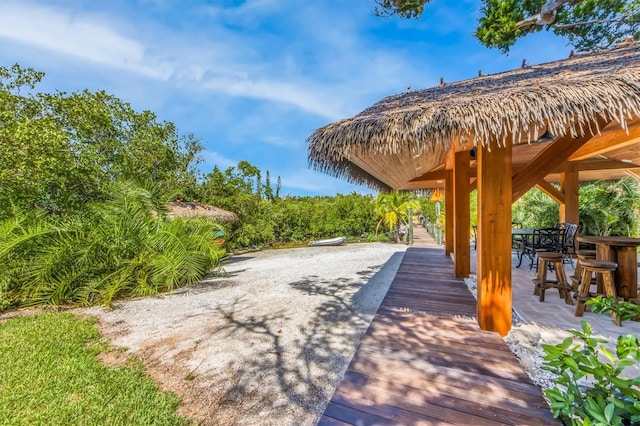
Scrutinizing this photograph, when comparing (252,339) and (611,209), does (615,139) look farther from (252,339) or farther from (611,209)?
(611,209)

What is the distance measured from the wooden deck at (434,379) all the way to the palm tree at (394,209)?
10.4 m

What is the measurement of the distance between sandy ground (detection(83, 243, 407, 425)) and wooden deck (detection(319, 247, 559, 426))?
1.31ft

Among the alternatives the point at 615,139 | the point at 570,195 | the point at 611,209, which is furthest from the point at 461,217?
the point at 611,209

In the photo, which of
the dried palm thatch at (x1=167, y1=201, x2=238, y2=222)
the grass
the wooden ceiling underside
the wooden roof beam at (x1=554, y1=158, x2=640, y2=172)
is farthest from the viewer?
the dried palm thatch at (x1=167, y1=201, x2=238, y2=222)

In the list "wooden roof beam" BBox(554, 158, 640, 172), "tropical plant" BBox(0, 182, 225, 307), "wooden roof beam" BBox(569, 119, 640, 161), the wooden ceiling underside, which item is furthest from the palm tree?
"tropical plant" BBox(0, 182, 225, 307)

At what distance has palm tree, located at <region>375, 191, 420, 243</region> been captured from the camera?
13969 mm

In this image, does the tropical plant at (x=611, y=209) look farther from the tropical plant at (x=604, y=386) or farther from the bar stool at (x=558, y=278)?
the tropical plant at (x=604, y=386)

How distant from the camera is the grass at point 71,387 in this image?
224 cm

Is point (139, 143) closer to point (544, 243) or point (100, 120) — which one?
point (100, 120)

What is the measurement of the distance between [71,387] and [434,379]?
3484mm

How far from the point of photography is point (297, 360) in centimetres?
308

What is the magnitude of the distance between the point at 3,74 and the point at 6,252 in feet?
15.6

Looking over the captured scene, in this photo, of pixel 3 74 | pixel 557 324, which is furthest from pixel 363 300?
pixel 3 74

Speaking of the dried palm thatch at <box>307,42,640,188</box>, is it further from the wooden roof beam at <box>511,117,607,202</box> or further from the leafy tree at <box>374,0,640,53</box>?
the leafy tree at <box>374,0,640,53</box>
